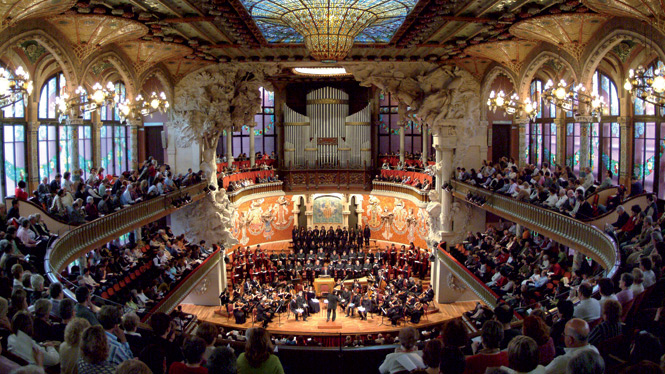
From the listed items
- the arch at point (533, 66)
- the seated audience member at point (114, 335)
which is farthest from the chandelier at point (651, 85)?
the seated audience member at point (114, 335)

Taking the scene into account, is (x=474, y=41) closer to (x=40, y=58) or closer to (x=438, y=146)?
(x=438, y=146)

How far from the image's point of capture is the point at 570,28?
17.7 m

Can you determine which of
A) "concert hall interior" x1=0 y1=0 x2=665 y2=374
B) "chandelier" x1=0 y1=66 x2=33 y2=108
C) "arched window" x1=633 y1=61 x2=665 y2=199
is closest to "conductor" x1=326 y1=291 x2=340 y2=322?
"concert hall interior" x1=0 y1=0 x2=665 y2=374

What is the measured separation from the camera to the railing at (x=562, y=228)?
1244 cm

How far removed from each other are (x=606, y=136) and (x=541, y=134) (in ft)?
17.0

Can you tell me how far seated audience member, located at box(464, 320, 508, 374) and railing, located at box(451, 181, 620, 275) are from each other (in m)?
5.51

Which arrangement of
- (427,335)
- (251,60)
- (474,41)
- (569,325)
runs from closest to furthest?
(569,325) < (427,335) < (474,41) < (251,60)

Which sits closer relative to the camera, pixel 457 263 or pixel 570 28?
pixel 570 28

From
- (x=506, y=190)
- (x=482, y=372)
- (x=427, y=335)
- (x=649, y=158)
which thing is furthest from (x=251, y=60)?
(x=482, y=372)

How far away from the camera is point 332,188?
1359 inches

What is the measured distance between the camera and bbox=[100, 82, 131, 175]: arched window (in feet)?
94.0

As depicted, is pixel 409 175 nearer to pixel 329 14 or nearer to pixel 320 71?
pixel 320 71

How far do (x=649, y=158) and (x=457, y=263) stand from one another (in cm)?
797

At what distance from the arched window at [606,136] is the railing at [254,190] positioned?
1672cm
